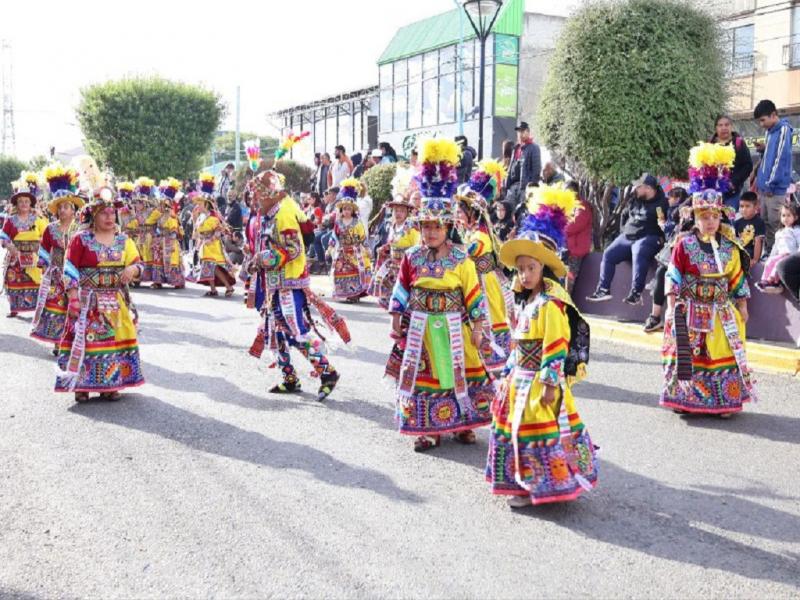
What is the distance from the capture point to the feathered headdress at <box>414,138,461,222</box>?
19.5ft

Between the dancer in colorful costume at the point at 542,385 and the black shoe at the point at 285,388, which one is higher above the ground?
the dancer in colorful costume at the point at 542,385

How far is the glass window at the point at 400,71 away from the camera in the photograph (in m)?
41.2

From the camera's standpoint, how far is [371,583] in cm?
379

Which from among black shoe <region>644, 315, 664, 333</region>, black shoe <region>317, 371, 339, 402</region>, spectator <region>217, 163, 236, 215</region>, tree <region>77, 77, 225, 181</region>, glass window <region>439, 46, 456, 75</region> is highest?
glass window <region>439, 46, 456, 75</region>

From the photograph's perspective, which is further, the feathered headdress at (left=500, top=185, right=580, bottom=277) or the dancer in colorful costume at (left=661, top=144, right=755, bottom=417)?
the dancer in colorful costume at (left=661, top=144, right=755, bottom=417)

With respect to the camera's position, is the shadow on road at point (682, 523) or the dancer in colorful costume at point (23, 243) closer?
the shadow on road at point (682, 523)

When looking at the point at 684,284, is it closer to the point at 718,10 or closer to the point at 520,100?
the point at 718,10

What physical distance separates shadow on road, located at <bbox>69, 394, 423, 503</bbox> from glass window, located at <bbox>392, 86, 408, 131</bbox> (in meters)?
35.2

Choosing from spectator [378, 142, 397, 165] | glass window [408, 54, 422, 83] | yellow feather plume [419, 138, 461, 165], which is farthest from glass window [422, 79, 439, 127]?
yellow feather plume [419, 138, 461, 165]

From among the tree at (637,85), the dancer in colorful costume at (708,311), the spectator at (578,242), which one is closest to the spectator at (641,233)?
the spectator at (578,242)

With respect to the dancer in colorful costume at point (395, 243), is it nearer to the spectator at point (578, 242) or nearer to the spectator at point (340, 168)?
the spectator at point (578, 242)

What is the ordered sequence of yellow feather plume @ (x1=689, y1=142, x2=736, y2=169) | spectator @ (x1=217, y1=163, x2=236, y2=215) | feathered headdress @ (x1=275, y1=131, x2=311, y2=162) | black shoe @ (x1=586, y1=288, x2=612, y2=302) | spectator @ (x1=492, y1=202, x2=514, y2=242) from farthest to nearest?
1. spectator @ (x1=217, y1=163, x2=236, y2=215)
2. black shoe @ (x1=586, y1=288, x2=612, y2=302)
3. spectator @ (x1=492, y1=202, x2=514, y2=242)
4. feathered headdress @ (x1=275, y1=131, x2=311, y2=162)
5. yellow feather plume @ (x1=689, y1=142, x2=736, y2=169)

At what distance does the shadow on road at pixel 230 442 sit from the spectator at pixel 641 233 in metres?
5.97

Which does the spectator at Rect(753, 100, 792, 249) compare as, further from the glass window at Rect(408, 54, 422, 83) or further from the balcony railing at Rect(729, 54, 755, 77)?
the glass window at Rect(408, 54, 422, 83)
